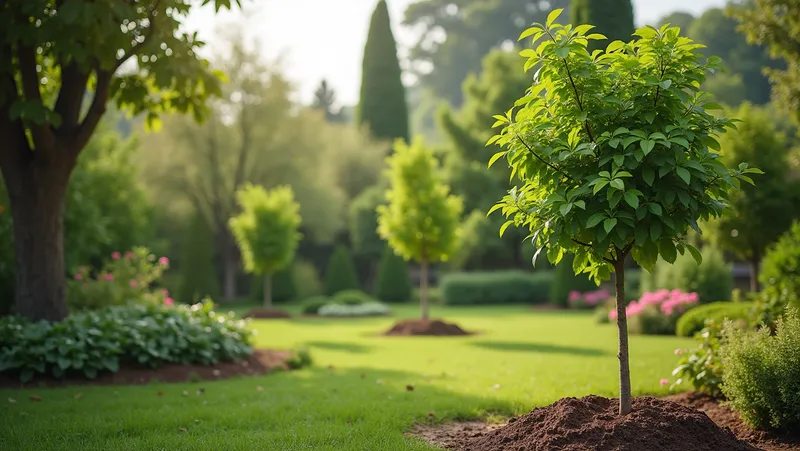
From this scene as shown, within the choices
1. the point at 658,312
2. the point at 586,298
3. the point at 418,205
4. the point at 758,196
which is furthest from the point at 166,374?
the point at 586,298

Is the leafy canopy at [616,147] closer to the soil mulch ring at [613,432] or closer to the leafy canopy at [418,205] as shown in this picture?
the soil mulch ring at [613,432]

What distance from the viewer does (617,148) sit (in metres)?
4.29

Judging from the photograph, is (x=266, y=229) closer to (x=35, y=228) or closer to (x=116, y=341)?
(x=35, y=228)

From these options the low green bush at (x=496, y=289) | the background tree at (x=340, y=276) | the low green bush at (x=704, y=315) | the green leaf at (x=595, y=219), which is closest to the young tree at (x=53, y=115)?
the green leaf at (x=595, y=219)

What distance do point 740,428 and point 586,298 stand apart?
61.1ft

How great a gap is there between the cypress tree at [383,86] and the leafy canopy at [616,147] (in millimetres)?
36342

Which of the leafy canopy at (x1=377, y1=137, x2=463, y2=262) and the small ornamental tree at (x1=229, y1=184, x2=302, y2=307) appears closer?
the leafy canopy at (x1=377, y1=137, x2=463, y2=262)

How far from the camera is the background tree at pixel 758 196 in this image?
16250 millimetres

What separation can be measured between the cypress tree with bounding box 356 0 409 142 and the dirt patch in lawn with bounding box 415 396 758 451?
1432 inches

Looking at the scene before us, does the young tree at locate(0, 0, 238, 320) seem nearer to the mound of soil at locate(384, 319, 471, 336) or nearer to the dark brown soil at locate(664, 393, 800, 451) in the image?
the dark brown soil at locate(664, 393, 800, 451)

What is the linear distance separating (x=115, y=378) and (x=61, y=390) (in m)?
0.76

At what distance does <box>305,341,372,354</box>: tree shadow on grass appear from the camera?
12.4 m

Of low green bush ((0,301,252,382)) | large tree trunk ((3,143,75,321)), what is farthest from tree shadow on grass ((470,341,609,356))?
large tree trunk ((3,143,75,321))

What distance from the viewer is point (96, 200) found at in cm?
2203
